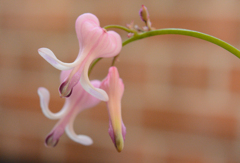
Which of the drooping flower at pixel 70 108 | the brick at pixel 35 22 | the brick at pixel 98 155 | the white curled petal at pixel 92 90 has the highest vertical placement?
the brick at pixel 35 22

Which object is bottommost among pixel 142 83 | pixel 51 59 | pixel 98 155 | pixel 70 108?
pixel 98 155

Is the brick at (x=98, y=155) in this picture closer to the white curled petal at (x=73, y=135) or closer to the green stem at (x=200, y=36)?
the white curled petal at (x=73, y=135)

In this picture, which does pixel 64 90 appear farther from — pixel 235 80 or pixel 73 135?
pixel 235 80

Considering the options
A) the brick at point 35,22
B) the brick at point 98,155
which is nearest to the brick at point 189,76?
the brick at point 98,155

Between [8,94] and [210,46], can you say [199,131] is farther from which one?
[8,94]

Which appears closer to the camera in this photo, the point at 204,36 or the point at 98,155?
the point at 204,36

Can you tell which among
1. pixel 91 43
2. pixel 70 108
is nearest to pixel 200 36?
pixel 91 43

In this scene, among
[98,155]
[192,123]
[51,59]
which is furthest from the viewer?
[98,155]
